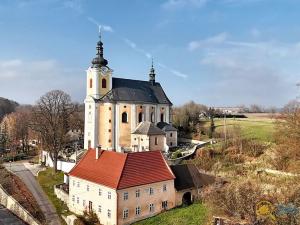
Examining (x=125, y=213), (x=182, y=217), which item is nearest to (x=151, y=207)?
(x=125, y=213)

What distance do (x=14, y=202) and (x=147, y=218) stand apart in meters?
14.6

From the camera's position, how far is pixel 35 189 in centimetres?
3794

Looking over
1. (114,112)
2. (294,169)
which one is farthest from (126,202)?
(114,112)

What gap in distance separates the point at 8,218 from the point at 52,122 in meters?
17.0

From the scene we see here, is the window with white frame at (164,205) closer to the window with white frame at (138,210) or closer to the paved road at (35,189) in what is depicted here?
the window with white frame at (138,210)

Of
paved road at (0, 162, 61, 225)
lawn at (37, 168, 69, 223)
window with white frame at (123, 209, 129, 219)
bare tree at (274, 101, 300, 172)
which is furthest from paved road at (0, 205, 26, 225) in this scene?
bare tree at (274, 101, 300, 172)

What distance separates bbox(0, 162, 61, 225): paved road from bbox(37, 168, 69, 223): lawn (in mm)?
460

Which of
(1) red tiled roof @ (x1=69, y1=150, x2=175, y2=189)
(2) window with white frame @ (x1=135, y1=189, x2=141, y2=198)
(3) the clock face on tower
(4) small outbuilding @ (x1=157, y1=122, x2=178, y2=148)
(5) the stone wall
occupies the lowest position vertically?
(5) the stone wall

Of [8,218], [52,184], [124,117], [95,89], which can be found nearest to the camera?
[8,218]

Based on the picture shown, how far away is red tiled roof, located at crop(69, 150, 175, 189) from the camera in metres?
27.5

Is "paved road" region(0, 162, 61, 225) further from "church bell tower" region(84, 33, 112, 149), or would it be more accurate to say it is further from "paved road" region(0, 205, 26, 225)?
"church bell tower" region(84, 33, 112, 149)

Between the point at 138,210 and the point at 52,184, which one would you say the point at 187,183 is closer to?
the point at 138,210

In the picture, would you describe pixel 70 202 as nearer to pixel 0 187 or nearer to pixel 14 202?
pixel 14 202

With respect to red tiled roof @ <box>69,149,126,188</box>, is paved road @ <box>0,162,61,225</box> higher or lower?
lower
